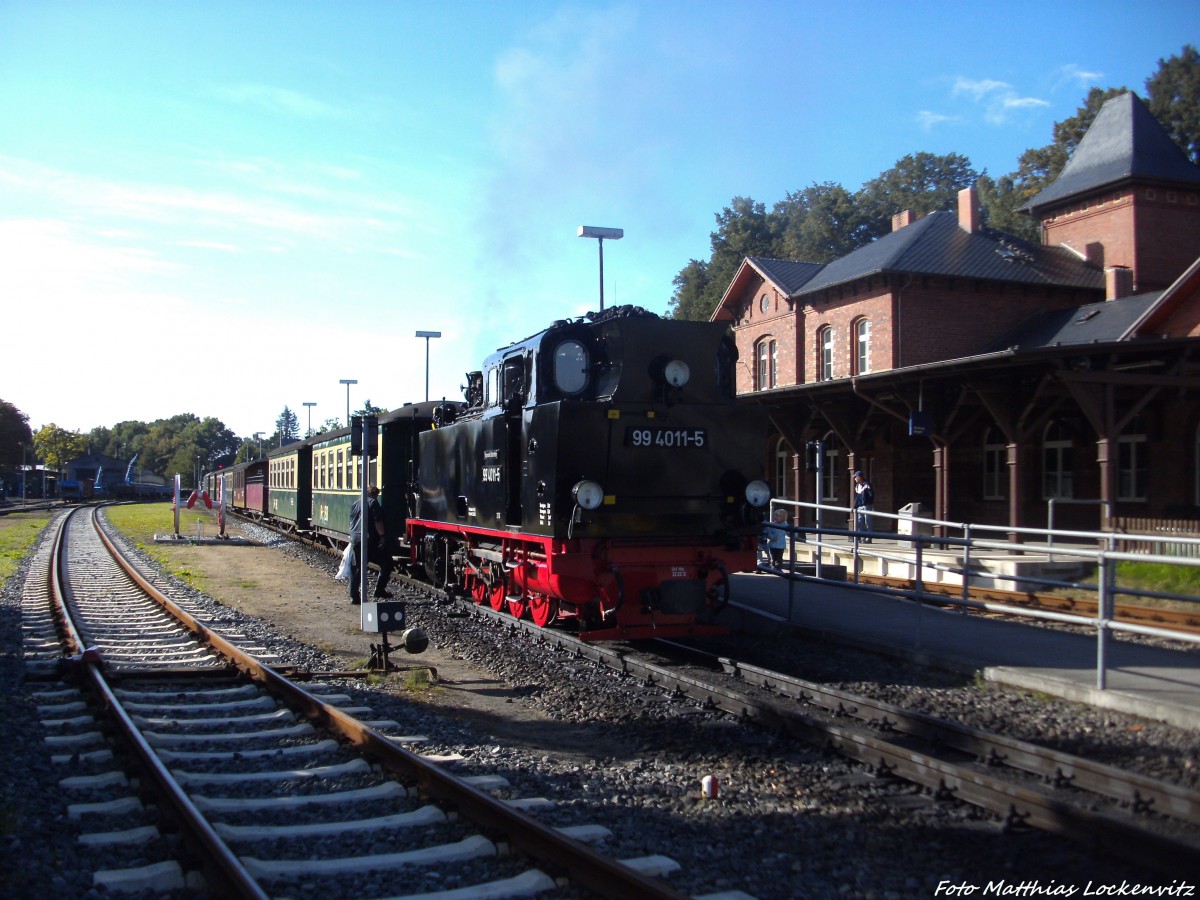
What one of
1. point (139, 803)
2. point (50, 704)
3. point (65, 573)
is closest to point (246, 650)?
point (50, 704)

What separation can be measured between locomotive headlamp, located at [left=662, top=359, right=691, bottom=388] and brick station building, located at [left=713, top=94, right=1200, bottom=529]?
930cm

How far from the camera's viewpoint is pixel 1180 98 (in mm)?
53062

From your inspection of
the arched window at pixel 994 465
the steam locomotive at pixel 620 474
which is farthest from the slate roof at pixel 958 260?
the steam locomotive at pixel 620 474

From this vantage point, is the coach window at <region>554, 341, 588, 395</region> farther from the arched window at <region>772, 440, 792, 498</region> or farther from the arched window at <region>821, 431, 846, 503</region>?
the arched window at <region>772, 440, 792, 498</region>

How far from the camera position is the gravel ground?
4184 mm

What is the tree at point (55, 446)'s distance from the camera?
99412 millimetres

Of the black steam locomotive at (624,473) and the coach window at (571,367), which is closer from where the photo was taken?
the black steam locomotive at (624,473)

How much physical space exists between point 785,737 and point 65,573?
1605 centimetres

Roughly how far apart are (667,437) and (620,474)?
0.63 meters

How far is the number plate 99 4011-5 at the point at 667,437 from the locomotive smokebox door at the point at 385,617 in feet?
9.09

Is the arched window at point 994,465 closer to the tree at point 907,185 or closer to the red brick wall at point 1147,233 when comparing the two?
the red brick wall at point 1147,233

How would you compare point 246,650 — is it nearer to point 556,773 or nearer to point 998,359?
point 556,773

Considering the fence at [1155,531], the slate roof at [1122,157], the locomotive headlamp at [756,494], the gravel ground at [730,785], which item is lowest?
the gravel ground at [730,785]

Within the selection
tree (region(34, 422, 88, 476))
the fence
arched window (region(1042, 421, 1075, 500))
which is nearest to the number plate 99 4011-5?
the fence
